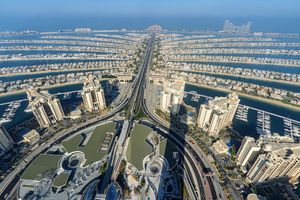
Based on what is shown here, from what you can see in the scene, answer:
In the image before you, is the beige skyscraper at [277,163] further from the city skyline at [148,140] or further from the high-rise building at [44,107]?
the high-rise building at [44,107]

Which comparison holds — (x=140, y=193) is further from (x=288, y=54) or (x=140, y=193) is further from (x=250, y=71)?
(x=288, y=54)

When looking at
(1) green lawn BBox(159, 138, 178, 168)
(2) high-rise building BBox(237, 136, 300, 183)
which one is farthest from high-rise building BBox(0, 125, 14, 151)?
(2) high-rise building BBox(237, 136, 300, 183)

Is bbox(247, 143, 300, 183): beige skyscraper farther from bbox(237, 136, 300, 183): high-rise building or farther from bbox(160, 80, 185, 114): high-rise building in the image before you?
bbox(160, 80, 185, 114): high-rise building

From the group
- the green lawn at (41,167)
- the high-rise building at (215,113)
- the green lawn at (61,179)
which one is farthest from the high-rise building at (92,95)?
the high-rise building at (215,113)

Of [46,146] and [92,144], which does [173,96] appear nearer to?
[92,144]

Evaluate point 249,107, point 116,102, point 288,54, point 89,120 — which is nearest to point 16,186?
point 89,120

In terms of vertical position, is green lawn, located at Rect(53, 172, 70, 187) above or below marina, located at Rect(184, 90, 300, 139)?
below
